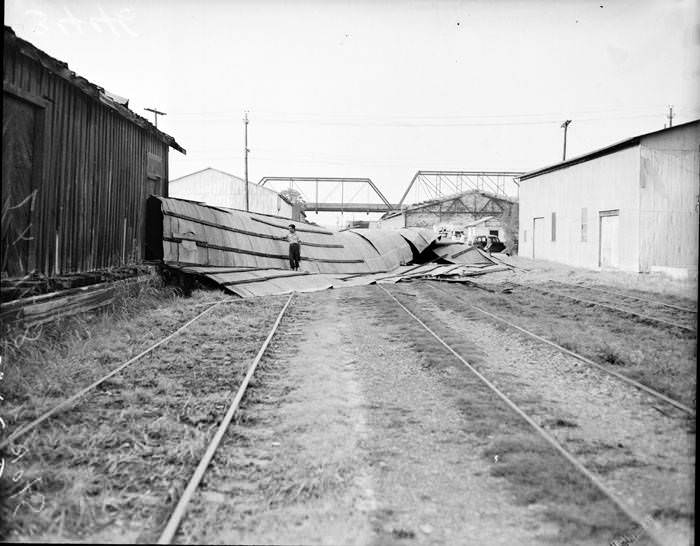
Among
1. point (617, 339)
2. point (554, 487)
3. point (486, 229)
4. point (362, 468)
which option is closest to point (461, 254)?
point (617, 339)

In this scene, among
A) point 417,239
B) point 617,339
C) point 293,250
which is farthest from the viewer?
point 417,239

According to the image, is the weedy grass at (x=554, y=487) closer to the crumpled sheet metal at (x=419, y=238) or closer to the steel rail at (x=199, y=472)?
the steel rail at (x=199, y=472)

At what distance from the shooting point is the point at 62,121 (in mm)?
8711

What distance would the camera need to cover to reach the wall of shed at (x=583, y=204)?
21391mm

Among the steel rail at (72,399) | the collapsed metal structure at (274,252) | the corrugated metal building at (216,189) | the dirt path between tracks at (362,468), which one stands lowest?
the dirt path between tracks at (362,468)

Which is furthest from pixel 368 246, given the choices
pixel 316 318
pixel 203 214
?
pixel 316 318

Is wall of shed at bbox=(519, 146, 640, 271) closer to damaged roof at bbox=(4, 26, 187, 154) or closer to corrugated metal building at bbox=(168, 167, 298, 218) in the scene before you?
damaged roof at bbox=(4, 26, 187, 154)

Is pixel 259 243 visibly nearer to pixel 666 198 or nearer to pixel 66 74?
pixel 66 74

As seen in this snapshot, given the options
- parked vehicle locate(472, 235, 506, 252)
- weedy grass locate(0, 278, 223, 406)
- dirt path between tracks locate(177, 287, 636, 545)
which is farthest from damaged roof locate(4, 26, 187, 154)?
parked vehicle locate(472, 235, 506, 252)

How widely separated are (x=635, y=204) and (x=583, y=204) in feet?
16.1

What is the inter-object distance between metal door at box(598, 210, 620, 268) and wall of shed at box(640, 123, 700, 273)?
189 cm

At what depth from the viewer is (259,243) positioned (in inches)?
714

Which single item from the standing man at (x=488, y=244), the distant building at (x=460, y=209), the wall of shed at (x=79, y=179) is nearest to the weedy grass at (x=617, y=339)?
the wall of shed at (x=79, y=179)

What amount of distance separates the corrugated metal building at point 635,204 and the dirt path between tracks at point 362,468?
14885 mm
